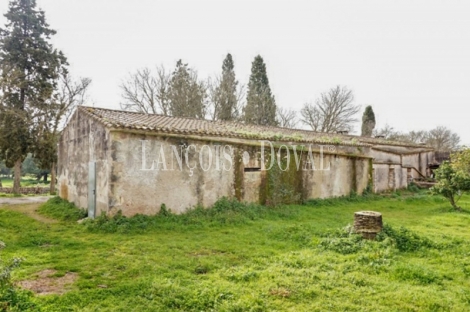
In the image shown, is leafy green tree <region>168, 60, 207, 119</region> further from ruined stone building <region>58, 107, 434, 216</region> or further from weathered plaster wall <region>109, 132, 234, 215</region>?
weathered plaster wall <region>109, 132, 234, 215</region>

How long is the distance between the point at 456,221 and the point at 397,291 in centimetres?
773

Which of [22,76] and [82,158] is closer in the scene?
[82,158]

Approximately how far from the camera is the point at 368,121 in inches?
1464

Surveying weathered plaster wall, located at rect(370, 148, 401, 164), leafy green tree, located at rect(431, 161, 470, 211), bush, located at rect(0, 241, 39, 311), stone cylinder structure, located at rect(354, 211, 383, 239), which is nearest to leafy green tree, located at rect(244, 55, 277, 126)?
weathered plaster wall, located at rect(370, 148, 401, 164)

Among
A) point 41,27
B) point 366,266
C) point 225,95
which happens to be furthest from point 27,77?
point 366,266

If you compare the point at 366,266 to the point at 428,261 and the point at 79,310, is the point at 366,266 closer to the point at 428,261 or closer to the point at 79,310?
the point at 428,261

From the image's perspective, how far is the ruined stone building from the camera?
9555mm

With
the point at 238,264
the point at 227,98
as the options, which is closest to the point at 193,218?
the point at 238,264

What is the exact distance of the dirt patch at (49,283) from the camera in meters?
4.88

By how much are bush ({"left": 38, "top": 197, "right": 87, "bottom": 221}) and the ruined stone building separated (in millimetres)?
391

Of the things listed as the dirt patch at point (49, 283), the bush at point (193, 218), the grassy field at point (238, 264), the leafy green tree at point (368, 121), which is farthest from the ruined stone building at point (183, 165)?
the leafy green tree at point (368, 121)

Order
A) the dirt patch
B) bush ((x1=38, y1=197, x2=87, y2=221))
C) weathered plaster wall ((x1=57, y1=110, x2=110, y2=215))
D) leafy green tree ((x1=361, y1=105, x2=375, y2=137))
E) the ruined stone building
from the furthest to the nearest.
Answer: leafy green tree ((x1=361, y1=105, x2=375, y2=137)) → bush ((x1=38, y1=197, x2=87, y2=221)) → weathered plaster wall ((x1=57, y1=110, x2=110, y2=215)) → the ruined stone building → the dirt patch

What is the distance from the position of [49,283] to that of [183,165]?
5843 mm

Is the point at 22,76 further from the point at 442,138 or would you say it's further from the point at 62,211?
the point at 442,138
